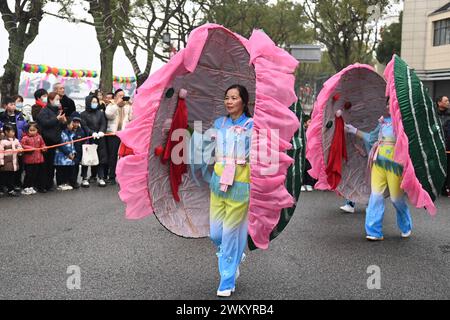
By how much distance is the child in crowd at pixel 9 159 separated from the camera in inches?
387

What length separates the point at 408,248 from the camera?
22.3ft

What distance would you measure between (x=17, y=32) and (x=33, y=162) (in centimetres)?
953

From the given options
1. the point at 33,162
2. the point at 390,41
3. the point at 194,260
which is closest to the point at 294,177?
the point at 194,260

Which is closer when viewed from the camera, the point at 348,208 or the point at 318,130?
the point at 318,130

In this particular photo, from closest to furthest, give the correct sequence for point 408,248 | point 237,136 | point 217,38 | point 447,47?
point 237,136 < point 217,38 < point 408,248 < point 447,47

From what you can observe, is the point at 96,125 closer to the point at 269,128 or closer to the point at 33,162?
the point at 33,162

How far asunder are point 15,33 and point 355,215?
13401 mm

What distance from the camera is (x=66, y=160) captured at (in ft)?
36.0

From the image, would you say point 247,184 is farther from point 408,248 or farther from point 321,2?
point 321,2

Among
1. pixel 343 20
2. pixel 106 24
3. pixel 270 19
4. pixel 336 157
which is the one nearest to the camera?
pixel 336 157

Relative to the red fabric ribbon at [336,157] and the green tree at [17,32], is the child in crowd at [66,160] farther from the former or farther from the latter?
the green tree at [17,32]

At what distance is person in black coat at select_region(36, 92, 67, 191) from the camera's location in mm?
10656
